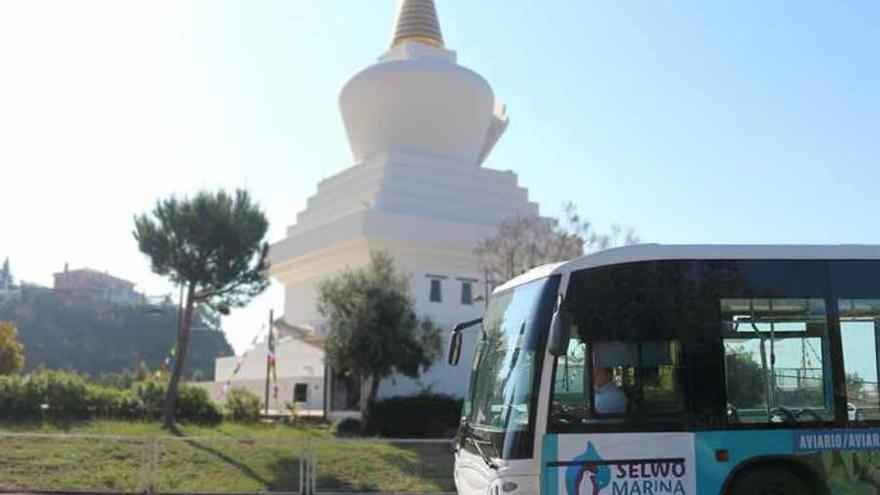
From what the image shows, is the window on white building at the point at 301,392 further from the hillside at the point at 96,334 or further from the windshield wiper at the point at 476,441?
the hillside at the point at 96,334

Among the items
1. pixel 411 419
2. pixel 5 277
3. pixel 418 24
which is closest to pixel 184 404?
pixel 411 419

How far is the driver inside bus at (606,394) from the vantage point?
7.40 meters

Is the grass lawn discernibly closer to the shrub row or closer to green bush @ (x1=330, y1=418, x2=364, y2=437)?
the shrub row

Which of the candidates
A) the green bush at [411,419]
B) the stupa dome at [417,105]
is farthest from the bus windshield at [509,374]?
the stupa dome at [417,105]

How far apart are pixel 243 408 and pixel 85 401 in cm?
416

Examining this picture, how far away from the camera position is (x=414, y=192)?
33.4 m

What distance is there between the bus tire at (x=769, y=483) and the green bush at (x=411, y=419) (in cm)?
1546

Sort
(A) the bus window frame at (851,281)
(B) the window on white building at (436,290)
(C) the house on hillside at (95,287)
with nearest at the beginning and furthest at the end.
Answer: (A) the bus window frame at (851,281) → (B) the window on white building at (436,290) → (C) the house on hillside at (95,287)

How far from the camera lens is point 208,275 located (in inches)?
910

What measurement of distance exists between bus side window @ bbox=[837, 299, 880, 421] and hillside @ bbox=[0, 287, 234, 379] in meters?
74.3

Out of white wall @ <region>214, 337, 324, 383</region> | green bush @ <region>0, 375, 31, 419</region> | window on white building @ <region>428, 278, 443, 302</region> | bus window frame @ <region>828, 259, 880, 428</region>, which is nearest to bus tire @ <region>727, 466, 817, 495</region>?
bus window frame @ <region>828, 259, 880, 428</region>

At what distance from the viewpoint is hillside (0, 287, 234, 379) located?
79188 mm

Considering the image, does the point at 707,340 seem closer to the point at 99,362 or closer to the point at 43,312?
the point at 99,362

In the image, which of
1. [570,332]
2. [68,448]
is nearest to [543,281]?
[570,332]
